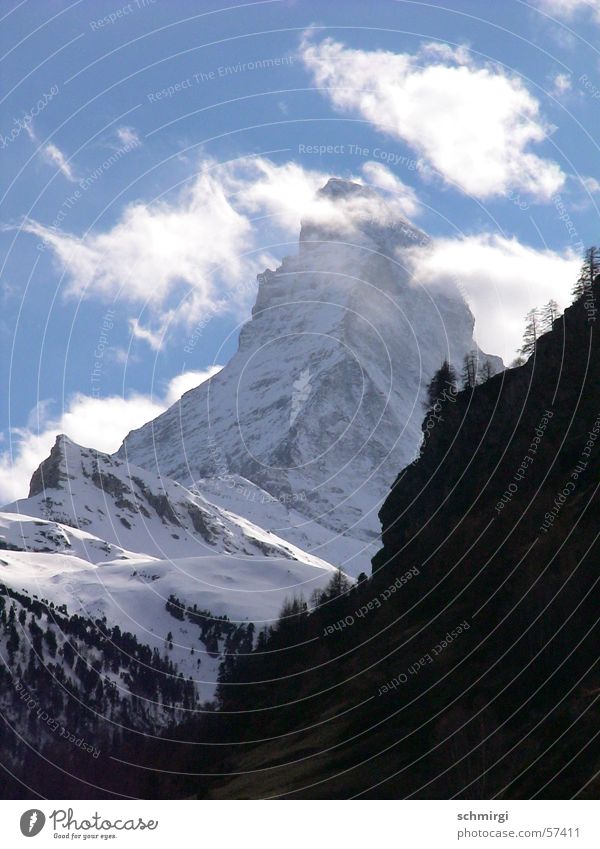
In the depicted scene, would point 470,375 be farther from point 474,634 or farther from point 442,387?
point 474,634

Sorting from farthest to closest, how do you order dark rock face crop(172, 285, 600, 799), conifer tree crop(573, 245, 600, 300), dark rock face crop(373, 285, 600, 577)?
conifer tree crop(573, 245, 600, 300) < dark rock face crop(373, 285, 600, 577) < dark rock face crop(172, 285, 600, 799)

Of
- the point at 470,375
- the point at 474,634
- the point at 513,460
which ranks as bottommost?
the point at 474,634

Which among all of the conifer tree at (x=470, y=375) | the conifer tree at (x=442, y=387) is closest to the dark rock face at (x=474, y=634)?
the conifer tree at (x=442, y=387)

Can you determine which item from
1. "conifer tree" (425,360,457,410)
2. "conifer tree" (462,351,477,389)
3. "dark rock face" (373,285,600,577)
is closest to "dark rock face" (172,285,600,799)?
"dark rock face" (373,285,600,577)

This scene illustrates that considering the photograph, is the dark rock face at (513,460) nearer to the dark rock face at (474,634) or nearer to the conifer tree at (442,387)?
the dark rock face at (474,634)

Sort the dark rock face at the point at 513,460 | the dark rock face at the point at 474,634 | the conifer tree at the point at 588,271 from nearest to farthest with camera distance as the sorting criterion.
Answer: the dark rock face at the point at 474,634 < the dark rock face at the point at 513,460 < the conifer tree at the point at 588,271

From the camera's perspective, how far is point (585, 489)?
81438 millimetres

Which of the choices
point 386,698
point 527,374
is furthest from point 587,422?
point 386,698

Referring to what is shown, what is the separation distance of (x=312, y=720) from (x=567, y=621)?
26059 millimetres

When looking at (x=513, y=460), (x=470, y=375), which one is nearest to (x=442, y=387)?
(x=470, y=375)

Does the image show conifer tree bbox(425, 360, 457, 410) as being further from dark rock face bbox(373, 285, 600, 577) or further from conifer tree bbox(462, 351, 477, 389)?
dark rock face bbox(373, 285, 600, 577)
